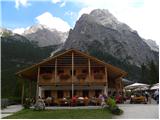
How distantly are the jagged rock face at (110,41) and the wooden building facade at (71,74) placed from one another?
76665mm

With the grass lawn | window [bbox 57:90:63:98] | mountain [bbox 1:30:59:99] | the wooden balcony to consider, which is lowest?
the grass lawn

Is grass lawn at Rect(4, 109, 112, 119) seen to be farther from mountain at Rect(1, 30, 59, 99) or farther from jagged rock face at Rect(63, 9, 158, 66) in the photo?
jagged rock face at Rect(63, 9, 158, 66)

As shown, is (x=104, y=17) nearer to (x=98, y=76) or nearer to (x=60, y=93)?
(x=60, y=93)

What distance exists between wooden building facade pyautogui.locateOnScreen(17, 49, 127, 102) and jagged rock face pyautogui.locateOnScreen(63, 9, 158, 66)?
7667cm

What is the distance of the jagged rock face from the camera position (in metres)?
113

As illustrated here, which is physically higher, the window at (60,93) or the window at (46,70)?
the window at (46,70)

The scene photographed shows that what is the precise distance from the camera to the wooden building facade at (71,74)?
3089 cm

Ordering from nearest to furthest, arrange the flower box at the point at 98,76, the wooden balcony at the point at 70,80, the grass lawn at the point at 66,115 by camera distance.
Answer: the grass lawn at the point at 66,115
the wooden balcony at the point at 70,80
the flower box at the point at 98,76

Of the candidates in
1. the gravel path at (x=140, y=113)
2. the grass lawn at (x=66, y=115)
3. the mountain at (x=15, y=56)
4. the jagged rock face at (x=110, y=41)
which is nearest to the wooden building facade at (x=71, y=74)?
the gravel path at (x=140, y=113)

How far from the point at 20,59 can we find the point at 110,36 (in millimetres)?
33897

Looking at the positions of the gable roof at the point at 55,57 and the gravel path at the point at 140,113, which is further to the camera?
the gable roof at the point at 55,57

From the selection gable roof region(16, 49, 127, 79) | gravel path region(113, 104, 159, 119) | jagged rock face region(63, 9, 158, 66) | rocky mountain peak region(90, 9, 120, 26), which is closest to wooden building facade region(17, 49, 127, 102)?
gable roof region(16, 49, 127, 79)

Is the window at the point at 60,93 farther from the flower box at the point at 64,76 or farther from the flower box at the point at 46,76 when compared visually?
the flower box at the point at 64,76

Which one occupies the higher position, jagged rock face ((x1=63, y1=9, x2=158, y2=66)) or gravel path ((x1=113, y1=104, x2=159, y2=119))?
jagged rock face ((x1=63, y1=9, x2=158, y2=66))
